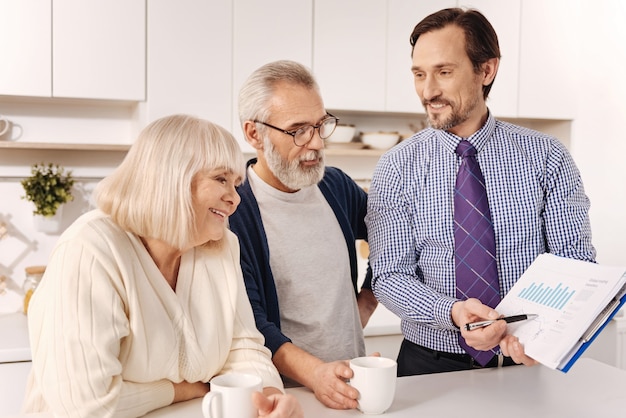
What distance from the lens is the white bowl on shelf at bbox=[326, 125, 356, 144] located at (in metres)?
3.11

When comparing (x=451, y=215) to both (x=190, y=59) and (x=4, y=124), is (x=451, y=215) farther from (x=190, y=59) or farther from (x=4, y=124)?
(x=4, y=124)

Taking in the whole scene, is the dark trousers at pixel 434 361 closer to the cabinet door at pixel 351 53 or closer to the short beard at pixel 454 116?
the short beard at pixel 454 116

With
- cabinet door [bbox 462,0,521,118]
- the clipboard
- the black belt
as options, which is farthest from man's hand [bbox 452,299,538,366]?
cabinet door [bbox 462,0,521,118]

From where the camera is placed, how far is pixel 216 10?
273 centimetres

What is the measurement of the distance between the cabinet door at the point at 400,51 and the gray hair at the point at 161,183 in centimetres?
189

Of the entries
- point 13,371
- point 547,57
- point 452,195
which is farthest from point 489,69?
point 13,371

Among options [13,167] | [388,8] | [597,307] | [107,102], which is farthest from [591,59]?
[13,167]

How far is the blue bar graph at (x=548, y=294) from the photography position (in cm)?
123

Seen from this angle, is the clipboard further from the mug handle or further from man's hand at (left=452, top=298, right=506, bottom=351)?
the mug handle

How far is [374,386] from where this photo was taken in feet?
3.82

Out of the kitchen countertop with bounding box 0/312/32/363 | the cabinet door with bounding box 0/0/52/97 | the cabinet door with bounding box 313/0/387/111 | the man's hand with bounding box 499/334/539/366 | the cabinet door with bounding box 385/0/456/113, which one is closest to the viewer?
the man's hand with bounding box 499/334/539/366

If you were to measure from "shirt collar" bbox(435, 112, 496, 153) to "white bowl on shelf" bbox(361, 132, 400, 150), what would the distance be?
1.46 metres

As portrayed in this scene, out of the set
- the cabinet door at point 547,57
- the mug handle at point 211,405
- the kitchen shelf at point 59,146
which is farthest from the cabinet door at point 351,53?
the mug handle at point 211,405

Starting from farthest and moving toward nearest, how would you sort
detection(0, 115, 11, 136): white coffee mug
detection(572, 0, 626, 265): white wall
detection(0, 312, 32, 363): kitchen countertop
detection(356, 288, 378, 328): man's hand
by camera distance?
detection(572, 0, 626, 265): white wall
detection(0, 115, 11, 136): white coffee mug
detection(0, 312, 32, 363): kitchen countertop
detection(356, 288, 378, 328): man's hand
